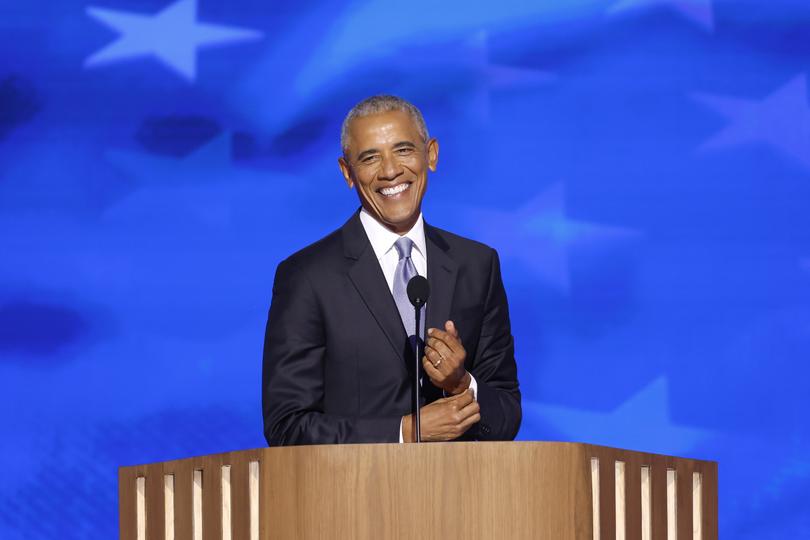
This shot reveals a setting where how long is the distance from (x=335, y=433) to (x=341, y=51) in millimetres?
1919

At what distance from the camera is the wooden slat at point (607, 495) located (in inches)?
96.9

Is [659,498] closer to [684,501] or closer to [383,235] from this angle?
[684,501]

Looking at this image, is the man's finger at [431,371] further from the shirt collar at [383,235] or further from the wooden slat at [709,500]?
the wooden slat at [709,500]

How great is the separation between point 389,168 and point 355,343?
371mm

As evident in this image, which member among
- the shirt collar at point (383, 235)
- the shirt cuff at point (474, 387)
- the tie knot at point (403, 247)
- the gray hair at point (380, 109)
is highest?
the gray hair at point (380, 109)

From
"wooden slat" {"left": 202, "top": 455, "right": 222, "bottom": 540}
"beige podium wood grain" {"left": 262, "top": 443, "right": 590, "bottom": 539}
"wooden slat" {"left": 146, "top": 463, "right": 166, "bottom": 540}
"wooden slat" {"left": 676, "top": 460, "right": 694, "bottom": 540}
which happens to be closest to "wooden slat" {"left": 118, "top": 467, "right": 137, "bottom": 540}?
"wooden slat" {"left": 146, "top": 463, "right": 166, "bottom": 540}

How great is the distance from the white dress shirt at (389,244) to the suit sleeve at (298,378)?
166 millimetres

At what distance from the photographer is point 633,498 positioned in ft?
8.43

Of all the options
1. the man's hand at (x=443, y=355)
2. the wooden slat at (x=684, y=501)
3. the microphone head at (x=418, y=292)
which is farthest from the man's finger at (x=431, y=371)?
the wooden slat at (x=684, y=501)

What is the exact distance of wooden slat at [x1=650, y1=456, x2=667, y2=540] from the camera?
8.67 ft

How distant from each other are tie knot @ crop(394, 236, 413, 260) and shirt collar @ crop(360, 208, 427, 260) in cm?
1

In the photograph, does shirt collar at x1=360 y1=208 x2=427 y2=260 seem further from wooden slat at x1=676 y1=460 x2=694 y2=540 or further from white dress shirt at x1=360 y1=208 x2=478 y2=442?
wooden slat at x1=676 y1=460 x2=694 y2=540

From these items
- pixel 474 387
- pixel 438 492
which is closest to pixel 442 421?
pixel 474 387

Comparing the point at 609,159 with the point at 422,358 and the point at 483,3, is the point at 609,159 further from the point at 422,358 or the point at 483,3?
the point at 422,358
